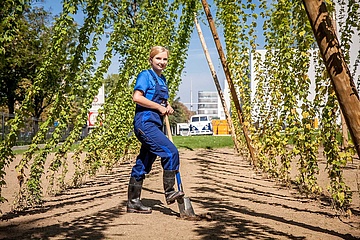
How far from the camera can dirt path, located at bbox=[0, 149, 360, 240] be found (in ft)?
13.6

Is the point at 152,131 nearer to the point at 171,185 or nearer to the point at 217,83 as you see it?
the point at 171,185

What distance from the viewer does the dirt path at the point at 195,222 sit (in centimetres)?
414

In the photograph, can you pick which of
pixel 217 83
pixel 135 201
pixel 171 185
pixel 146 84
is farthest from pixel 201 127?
pixel 171 185

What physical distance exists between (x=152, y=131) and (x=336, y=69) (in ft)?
7.63

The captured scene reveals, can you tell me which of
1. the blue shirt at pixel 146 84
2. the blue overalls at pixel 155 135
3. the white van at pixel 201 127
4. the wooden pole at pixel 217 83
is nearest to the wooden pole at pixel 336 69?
the blue overalls at pixel 155 135

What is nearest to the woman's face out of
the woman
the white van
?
the woman

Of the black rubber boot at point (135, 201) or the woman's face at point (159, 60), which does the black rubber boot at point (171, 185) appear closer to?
the black rubber boot at point (135, 201)

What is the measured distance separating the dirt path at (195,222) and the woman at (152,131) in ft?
1.01

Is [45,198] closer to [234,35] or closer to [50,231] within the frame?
[50,231]

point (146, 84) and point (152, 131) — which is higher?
point (146, 84)

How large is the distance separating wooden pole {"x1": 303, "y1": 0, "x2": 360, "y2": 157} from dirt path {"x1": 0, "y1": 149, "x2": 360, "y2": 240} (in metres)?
1.52

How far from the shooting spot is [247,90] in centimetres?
983

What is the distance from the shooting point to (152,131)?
4.83 metres

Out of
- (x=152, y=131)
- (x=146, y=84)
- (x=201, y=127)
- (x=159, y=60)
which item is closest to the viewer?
(x=152, y=131)
